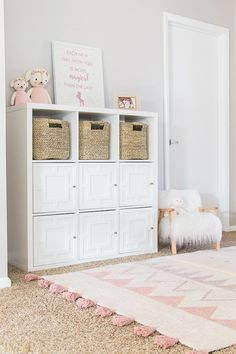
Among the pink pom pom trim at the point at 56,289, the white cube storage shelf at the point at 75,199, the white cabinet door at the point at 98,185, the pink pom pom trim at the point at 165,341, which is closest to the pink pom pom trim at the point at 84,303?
the pink pom pom trim at the point at 56,289

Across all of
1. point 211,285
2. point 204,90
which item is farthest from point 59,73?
point 211,285

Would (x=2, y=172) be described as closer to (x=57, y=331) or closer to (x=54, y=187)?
(x=54, y=187)

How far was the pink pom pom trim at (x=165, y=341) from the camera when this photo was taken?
5.39ft

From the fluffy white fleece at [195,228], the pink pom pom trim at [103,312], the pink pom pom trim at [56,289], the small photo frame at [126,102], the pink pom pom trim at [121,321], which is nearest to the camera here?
the pink pom pom trim at [121,321]

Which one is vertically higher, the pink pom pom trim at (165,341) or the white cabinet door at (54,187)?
the white cabinet door at (54,187)

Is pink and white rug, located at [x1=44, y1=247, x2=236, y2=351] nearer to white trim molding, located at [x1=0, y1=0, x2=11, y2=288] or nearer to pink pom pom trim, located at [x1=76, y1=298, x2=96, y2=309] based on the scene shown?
pink pom pom trim, located at [x1=76, y1=298, x2=96, y2=309]

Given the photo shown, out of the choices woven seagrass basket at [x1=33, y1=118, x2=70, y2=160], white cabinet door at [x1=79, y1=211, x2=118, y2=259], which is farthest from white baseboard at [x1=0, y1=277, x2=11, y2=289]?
woven seagrass basket at [x1=33, y1=118, x2=70, y2=160]

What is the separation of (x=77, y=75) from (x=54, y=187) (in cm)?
103

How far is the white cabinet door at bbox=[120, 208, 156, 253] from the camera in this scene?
329cm

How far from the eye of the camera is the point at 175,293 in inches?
90.4

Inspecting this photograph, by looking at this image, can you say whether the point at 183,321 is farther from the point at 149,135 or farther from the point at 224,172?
the point at 224,172

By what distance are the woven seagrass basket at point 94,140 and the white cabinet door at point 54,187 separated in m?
0.16

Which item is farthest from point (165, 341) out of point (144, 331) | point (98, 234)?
point (98, 234)

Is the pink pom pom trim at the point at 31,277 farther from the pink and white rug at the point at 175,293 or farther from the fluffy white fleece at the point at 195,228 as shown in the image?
the fluffy white fleece at the point at 195,228
